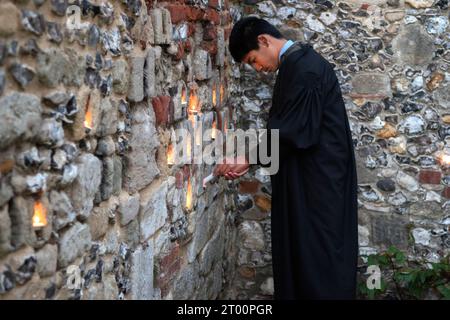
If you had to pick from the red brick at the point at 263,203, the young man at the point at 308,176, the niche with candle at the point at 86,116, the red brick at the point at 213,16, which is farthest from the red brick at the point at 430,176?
the niche with candle at the point at 86,116

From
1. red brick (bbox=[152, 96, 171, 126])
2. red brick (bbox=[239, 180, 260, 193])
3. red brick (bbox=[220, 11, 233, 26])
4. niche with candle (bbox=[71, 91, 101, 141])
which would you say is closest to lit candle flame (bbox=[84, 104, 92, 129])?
niche with candle (bbox=[71, 91, 101, 141])

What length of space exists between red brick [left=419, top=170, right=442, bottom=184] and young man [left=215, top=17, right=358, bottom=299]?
3.60ft

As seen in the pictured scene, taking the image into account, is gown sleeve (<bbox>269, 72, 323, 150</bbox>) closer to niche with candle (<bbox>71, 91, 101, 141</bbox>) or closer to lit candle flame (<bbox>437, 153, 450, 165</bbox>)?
niche with candle (<bbox>71, 91, 101, 141</bbox>)

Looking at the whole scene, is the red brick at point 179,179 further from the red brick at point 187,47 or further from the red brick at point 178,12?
the red brick at point 178,12

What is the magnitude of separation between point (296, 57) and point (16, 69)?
1.64 m

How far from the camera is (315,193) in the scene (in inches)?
113

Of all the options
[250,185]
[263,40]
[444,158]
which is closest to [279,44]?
[263,40]

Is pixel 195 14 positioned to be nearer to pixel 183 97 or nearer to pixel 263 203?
pixel 183 97

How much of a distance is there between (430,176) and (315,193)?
132 centimetres

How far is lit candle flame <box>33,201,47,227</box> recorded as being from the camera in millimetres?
1581

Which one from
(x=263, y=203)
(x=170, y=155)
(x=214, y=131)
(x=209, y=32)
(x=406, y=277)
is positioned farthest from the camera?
(x=263, y=203)
